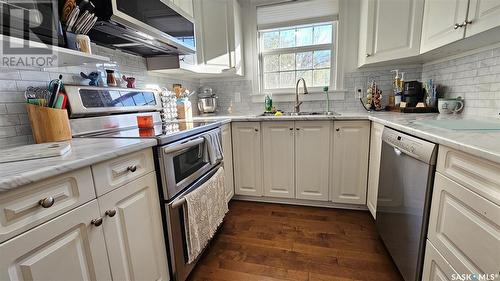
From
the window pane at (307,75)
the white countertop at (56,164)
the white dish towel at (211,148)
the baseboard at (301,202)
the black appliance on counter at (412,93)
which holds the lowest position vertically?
the baseboard at (301,202)

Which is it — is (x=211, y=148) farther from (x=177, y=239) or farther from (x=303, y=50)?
(x=303, y=50)

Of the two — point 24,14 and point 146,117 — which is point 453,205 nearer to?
point 146,117

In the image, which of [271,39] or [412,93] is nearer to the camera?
[412,93]

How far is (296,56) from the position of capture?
2.64 meters

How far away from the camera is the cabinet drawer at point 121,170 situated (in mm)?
815

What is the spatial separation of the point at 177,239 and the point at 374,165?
155 centimetres

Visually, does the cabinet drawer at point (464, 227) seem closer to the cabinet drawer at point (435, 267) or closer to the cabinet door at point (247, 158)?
the cabinet drawer at point (435, 267)

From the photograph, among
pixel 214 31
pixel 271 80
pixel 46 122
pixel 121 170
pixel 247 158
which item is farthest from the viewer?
pixel 271 80

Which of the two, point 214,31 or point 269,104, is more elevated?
point 214,31

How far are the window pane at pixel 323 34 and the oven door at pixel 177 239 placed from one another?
221cm

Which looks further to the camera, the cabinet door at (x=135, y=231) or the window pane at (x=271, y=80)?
the window pane at (x=271, y=80)

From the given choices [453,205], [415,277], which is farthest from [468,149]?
[415,277]

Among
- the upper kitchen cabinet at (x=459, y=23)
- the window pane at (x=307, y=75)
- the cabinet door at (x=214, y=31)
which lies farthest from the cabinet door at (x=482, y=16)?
the cabinet door at (x=214, y=31)

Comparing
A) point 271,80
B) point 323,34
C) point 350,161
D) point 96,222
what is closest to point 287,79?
point 271,80
